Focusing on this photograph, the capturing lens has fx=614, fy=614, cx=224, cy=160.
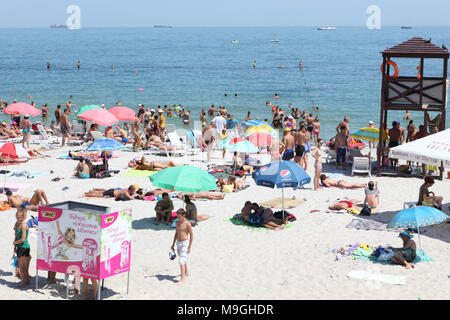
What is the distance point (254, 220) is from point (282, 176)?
1.01 m

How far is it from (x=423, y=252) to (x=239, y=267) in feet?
9.93

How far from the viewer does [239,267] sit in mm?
9758

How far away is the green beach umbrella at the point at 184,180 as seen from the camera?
445 inches

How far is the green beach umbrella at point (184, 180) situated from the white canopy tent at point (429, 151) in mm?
3746

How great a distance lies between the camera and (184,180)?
37.3 feet

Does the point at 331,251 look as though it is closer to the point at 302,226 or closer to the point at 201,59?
the point at 302,226

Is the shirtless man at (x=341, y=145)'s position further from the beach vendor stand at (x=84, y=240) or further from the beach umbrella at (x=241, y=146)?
the beach vendor stand at (x=84, y=240)

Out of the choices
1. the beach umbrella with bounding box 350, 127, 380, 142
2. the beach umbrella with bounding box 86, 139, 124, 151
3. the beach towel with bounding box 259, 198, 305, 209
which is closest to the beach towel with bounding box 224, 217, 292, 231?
the beach towel with bounding box 259, 198, 305, 209

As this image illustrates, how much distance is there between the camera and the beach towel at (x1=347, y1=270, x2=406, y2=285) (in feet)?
29.4

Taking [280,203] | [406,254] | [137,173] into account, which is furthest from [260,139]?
[406,254]

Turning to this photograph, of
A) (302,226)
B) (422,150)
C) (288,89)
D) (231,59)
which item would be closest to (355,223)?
(302,226)

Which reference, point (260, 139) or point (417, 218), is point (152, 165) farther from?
point (417, 218)

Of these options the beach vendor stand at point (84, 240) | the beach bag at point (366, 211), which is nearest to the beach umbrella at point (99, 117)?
the beach bag at point (366, 211)

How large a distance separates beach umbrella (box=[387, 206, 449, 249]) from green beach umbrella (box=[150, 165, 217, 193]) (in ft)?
11.3
